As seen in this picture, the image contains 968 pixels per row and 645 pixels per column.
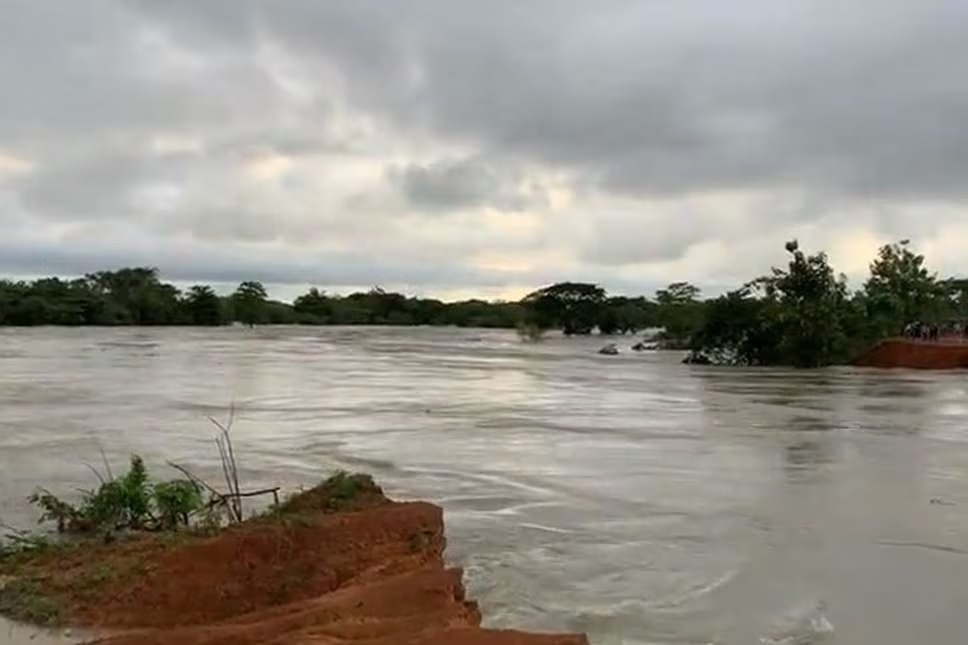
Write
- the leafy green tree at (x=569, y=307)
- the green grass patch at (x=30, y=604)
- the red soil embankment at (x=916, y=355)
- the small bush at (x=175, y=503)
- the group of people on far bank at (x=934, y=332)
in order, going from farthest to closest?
the leafy green tree at (x=569, y=307) < the group of people on far bank at (x=934, y=332) < the red soil embankment at (x=916, y=355) < the small bush at (x=175, y=503) < the green grass patch at (x=30, y=604)

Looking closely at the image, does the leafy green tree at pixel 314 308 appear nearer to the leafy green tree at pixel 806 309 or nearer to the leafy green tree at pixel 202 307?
the leafy green tree at pixel 202 307

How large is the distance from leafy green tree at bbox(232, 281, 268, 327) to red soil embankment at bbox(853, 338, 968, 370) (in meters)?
97.2

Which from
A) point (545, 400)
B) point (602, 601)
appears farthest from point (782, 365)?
point (602, 601)

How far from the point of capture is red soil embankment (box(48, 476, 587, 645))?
20.0ft

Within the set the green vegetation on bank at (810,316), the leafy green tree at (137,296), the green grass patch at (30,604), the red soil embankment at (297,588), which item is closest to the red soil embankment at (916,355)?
the green vegetation on bank at (810,316)

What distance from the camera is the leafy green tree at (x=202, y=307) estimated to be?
124812mm

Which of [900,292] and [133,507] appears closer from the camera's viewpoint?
[133,507]

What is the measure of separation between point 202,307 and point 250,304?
13.1 metres

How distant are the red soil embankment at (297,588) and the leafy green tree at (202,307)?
11959 centimetres

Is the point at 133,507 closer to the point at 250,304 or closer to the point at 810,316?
the point at 810,316

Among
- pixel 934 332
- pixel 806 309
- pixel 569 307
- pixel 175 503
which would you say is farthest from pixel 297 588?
pixel 569 307

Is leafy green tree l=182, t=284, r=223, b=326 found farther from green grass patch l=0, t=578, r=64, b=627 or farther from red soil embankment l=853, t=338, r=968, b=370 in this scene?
green grass patch l=0, t=578, r=64, b=627

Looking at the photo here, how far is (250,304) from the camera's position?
13800 cm

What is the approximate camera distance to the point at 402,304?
152 m
